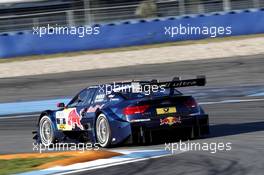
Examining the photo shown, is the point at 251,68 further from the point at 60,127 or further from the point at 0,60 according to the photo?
the point at 60,127

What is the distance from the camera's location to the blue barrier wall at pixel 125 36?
92.5 feet

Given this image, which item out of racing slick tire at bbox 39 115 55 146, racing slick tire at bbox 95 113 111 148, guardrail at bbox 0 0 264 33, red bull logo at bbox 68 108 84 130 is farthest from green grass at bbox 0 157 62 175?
guardrail at bbox 0 0 264 33

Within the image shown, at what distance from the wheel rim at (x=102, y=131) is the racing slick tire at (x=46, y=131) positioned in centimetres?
143

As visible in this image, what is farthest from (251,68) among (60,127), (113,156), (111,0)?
(113,156)

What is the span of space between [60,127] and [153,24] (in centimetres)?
1601

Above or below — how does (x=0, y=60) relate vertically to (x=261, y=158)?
above

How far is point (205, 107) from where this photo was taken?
683 inches

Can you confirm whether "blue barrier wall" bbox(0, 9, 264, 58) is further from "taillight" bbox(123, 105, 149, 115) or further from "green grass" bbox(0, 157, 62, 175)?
"green grass" bbox(0, 157, 62, 175)

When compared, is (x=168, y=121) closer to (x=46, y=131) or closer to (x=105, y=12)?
(x=46, y=131)

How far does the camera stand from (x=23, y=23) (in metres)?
30.0

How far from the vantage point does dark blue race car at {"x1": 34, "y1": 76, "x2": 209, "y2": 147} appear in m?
11.5

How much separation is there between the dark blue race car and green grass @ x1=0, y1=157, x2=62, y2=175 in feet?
4.70

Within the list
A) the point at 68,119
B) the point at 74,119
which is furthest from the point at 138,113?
the point at 68,119

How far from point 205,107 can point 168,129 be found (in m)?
5.87
